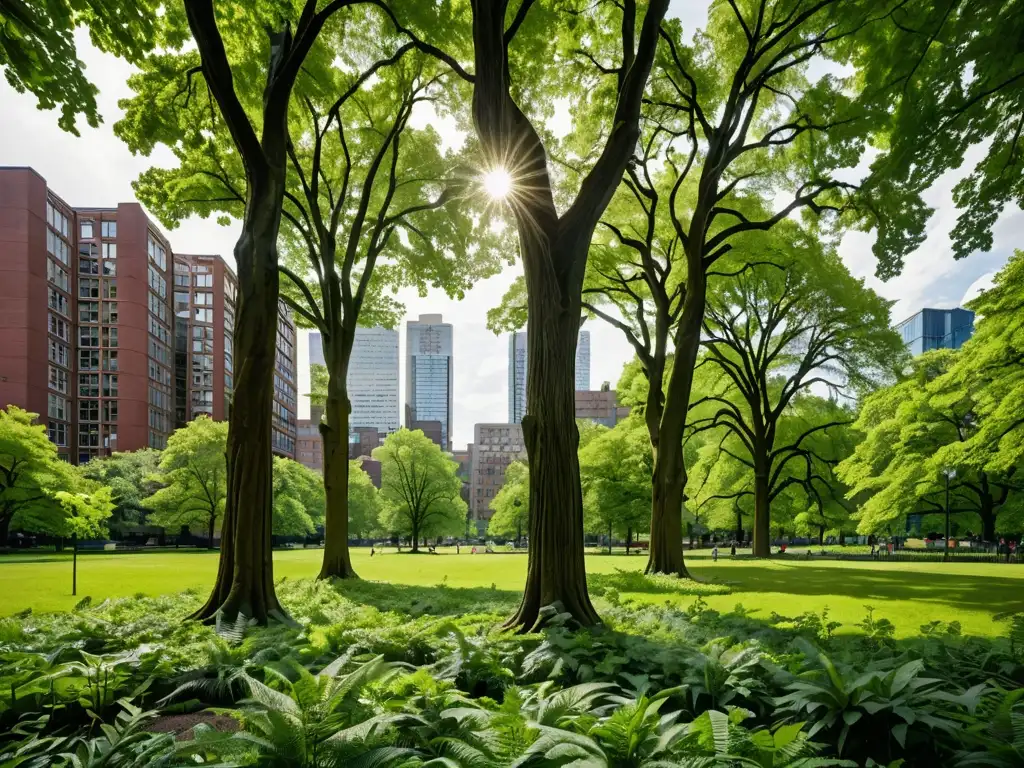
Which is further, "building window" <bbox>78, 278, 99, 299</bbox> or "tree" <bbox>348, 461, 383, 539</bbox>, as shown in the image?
"building window" <bbox>78, 278, 99, 299</bbox>

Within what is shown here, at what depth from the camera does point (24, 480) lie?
3153 cm

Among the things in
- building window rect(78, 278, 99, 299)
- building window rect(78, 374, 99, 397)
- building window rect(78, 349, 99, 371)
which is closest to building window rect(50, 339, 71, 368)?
building window rect(78, 349, 99, 371)

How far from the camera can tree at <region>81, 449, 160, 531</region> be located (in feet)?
165

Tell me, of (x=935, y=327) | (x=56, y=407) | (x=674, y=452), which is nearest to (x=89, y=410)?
(x=56, y=407)

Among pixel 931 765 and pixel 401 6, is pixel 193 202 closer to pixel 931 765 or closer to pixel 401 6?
pixel 401 6

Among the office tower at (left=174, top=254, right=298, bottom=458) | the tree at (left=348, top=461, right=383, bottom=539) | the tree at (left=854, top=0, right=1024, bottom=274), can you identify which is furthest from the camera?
the office tower at (left=174, top=254, right=298, bottom=458)

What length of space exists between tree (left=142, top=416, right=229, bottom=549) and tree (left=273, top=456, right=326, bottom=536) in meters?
5.33

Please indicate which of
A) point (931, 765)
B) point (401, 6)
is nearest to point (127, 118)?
point (401, 6)

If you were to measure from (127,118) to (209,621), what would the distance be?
35.6 feet

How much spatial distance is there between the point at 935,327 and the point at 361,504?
86564 millimetres

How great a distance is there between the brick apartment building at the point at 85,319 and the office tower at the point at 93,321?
0.41 ft

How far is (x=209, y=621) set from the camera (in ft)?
27.0

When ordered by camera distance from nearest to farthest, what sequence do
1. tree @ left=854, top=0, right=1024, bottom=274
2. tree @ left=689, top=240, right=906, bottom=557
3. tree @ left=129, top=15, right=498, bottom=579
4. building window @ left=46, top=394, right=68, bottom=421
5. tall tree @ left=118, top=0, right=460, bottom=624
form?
tree @ left=854, top=0, right=1024, bottom=274 → tall tree @ left=118, top=0, right=460, bottom=624 → tree @ left=129, top=15, right=498, bottom=579 → tree @ left=689, top=240, right=906, bottom=557 → building window @ left=46, top=394, right=68, bottom=421

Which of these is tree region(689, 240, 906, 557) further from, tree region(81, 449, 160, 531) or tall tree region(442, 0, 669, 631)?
tree region(81, 449, 160, 531)
